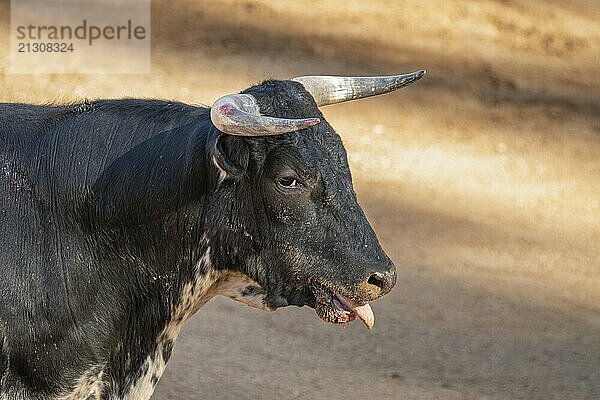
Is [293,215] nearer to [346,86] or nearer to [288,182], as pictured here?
[288,182]

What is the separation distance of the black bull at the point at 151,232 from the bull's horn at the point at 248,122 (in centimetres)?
16

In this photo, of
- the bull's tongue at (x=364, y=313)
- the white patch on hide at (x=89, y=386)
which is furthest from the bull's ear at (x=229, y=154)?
the white patch on hide at (x=89, y=386)

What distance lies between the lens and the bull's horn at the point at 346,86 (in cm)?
587

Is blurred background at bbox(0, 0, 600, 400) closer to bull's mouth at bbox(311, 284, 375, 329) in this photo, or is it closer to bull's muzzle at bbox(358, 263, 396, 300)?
bull's mouth at bbox(311, 284, 375, 329)

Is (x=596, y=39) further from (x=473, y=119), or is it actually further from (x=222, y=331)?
(x=222, y=331)

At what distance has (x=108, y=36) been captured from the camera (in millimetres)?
14219

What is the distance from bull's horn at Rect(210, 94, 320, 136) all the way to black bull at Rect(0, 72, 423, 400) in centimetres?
16

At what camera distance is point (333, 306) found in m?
5.60

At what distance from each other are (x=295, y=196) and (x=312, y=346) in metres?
4.07

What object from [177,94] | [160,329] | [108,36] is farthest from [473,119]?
[160,329]

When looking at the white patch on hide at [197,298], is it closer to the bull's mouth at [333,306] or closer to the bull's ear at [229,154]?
the bull's mouth at [333,306]

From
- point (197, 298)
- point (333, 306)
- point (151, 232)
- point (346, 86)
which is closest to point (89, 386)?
point (197, 298)

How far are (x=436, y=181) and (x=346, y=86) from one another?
22.9 ft

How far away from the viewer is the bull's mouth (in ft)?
18.3
